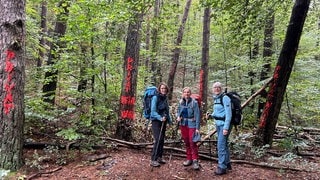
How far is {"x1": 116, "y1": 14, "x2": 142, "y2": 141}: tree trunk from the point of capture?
7.84 metres

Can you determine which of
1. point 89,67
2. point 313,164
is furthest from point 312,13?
point 89,67

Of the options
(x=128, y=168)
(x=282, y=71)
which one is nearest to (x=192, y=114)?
(x=128, y=168)

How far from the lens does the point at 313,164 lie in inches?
270

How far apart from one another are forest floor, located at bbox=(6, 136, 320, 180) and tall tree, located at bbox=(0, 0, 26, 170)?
20.2 inches

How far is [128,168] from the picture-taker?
6.15m

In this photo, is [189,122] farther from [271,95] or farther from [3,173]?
[3,173]

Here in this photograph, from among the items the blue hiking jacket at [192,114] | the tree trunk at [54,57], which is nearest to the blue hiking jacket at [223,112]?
the blue hiking jacket at [192,114]

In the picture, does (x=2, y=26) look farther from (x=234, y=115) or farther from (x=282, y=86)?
(x=282, y=86)

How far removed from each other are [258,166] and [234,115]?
1602mm

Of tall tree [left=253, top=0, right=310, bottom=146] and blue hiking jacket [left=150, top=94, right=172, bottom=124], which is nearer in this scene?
blue hiking jacket [left=150, top=94, right=172, bottom=124]

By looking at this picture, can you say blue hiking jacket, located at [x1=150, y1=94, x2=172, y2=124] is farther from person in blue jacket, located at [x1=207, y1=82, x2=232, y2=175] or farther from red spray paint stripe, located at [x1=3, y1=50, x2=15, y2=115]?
red spray paint stripe, located at [x1=3, y1=50, x2=15, y2=115]

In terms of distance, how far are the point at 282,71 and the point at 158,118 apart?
364cm

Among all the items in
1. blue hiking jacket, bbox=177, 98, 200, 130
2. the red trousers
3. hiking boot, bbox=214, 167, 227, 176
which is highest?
blue hiking jacket, bbox=177, 98, 200, 130

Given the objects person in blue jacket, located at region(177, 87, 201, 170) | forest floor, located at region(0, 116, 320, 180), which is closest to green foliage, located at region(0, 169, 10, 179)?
forest floor, located at region(0, 116, 320, 180)
